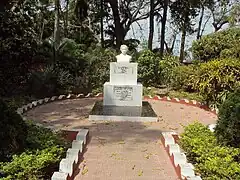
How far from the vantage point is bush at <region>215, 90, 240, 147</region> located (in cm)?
470

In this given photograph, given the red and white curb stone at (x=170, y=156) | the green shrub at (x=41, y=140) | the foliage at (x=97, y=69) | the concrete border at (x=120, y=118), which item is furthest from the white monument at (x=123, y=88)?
the green shrub at (x=41, y=140)

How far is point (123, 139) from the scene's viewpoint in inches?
249

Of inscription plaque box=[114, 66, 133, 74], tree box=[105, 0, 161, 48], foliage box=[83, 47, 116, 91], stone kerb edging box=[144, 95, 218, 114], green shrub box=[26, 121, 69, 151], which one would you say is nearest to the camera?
green shrub box=[26, 121, 69, 151]

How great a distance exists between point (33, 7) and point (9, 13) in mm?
6758

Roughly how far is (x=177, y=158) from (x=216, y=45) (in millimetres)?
9129

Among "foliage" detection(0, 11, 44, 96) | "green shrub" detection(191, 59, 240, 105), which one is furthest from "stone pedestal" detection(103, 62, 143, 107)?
"foliage" detection(0, 11, 44, 96)

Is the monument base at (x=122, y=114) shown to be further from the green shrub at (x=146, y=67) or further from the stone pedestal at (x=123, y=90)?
the green shrub at (x=146, y=67)

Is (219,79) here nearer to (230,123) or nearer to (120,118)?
(120,118)

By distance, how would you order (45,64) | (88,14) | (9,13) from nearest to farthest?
(9,13) → (45,64) → (88,14)

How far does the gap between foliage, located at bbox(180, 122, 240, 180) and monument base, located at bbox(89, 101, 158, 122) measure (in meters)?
2.31

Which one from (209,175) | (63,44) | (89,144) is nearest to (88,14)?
(63,44)

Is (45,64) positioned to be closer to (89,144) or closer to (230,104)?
(89,144)

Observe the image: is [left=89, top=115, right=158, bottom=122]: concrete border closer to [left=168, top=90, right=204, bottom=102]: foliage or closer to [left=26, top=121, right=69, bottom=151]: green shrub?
[left=26, top=121, right=69, bottom=151]: green shrub

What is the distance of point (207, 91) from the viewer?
966cm
